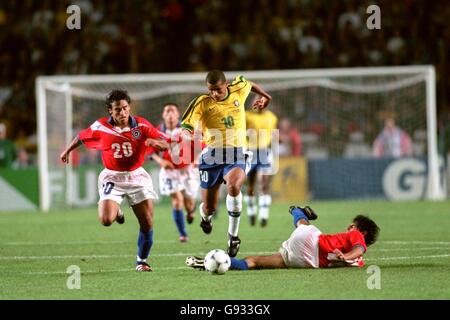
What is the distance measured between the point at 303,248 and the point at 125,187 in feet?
6.59

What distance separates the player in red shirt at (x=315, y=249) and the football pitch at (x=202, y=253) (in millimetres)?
148

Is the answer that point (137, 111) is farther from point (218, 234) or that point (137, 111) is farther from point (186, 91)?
point (218, 234)

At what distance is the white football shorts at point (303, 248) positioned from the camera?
991cm

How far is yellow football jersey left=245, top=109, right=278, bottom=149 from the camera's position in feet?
59.4

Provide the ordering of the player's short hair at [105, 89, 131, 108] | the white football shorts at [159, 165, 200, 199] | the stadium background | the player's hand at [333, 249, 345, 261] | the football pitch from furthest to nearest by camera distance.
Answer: the stadium background → the white football shorts at [159, 165, 200, 199] → the player's short hair at [105, 89, 131, 108] → the player's hand at [333, 249, 345, 261] → the football pitch

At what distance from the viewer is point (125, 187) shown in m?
10.5

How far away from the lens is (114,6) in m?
28.5

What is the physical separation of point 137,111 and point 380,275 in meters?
15.0

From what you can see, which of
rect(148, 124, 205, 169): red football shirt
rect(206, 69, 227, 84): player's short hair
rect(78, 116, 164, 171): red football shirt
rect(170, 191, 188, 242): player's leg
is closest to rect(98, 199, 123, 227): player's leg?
rect(78, 116, 164, 171): red football shirt

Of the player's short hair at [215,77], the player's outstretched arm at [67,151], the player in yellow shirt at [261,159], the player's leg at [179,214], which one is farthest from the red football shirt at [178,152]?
the player's outstretched arm at [67,151]

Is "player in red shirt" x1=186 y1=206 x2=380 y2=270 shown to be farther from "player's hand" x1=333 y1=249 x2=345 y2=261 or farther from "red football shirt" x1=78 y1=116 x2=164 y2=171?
"red football shirt" x1=78 y1=116 x2=164 y2=171

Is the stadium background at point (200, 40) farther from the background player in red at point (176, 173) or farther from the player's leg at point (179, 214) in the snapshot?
the player's leg at point (179, 214)

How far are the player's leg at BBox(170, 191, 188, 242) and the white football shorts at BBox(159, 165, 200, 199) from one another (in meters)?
0.11

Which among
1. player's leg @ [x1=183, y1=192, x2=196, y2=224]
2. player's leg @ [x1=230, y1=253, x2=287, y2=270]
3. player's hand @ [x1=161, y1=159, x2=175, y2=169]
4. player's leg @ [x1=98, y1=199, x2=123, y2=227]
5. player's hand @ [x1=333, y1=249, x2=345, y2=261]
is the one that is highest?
player's hand @ [x1=161, y1=159, x2=175, y2=169]
